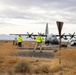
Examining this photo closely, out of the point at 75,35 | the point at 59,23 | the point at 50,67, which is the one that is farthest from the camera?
the point at 75,35

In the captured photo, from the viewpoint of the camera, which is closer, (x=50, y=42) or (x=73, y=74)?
(x=73, y=74)

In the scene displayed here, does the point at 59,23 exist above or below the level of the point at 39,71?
above

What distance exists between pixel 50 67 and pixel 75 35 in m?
60.7

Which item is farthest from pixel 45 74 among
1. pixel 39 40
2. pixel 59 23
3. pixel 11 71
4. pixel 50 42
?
pixel 50 42

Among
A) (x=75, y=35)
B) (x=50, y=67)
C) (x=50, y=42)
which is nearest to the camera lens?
(x=50, y=67)

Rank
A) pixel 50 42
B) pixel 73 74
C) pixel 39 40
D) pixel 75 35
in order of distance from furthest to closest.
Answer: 1. pixel 75 35
2. pixel 50 42
3. pixel 39 40
4. pixel 73 74

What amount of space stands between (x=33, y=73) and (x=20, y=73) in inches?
26.8

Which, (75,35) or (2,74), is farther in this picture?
(75,35)

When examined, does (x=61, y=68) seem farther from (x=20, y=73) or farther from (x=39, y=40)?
(x=39, y=40)

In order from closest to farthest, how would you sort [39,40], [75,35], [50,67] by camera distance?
[50,67] → [39,40] → [75,35]

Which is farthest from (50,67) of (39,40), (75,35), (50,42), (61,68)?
(75,35)

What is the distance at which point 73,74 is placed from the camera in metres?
13.3

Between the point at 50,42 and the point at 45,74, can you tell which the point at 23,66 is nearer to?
the point at 45,74

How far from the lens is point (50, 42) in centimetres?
5591
